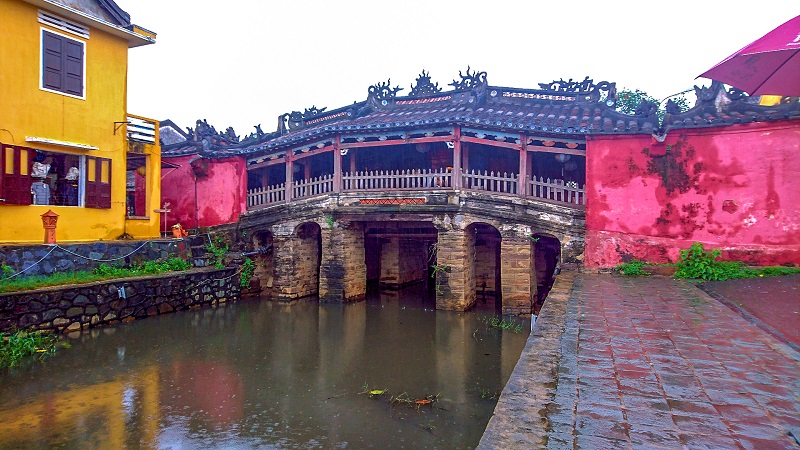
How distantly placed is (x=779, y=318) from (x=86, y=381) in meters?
10.8

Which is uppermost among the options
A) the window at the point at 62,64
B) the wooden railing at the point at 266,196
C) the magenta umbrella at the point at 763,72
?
the window at the point at 62,64

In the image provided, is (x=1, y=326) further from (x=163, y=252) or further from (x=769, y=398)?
(x=769, y=398)

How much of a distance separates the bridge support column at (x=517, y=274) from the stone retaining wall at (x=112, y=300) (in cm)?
881

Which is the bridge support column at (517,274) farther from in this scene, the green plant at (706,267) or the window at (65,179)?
the window at (65,179)

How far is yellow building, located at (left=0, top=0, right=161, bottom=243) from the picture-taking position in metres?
11.9

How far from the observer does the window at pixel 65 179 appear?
1227 centimetres

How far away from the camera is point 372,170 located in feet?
55.2

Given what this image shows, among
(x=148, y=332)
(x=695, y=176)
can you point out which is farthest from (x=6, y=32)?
(x=695, y=176)

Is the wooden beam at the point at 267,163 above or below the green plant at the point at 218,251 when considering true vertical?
above

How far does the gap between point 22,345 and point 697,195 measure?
14381mm

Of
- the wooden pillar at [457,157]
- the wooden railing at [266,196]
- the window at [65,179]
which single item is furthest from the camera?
the wooden railing at [266,196]

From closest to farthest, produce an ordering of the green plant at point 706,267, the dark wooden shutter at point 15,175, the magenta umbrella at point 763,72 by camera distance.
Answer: the magenta umbrella at point 763,72
the green plant at point 706,267
the dark wooden shutter at point 15,175

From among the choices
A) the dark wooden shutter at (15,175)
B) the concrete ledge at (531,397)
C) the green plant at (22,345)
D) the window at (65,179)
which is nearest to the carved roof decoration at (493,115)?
the window at (65,179)

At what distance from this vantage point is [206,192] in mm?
17906
